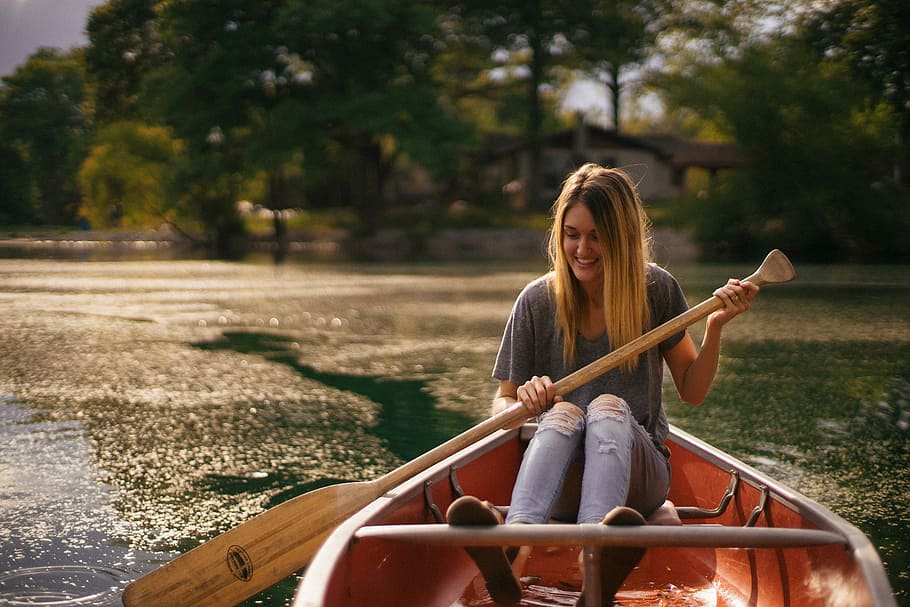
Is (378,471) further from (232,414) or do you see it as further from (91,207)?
(91,207)

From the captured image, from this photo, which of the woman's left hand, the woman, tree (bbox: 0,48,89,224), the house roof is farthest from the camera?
the house roof

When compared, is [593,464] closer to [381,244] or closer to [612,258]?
[612,258]

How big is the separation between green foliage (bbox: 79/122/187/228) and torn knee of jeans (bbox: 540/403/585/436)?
20.6 m

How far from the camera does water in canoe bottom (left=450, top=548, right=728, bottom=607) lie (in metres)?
2.79

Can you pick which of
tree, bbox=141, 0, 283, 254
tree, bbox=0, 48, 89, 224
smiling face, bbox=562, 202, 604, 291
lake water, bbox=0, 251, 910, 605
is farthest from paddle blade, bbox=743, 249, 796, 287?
tree, bbox=141, 0, 283, 254

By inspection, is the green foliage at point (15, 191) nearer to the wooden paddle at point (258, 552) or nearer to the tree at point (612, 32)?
the wooden paddle at point (258, 552)

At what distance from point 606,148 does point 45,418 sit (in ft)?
113

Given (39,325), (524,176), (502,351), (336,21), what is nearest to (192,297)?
(39,325)

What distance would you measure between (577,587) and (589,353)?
0.65 metres

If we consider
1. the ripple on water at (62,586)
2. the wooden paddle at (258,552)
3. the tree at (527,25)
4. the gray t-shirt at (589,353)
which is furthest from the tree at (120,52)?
the gray t-shirt at (589,353)

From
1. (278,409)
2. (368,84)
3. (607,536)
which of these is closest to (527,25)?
(368,84)

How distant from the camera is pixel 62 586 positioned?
3.41m

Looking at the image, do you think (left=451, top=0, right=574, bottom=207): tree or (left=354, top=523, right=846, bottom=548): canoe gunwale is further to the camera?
(left=451, top=0, right=574, bottom=207): tree

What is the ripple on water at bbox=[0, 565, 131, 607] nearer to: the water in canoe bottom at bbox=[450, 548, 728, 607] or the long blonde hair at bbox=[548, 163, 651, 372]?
the water in canoe bottom at bbox=[450, 548, 728, 607]
